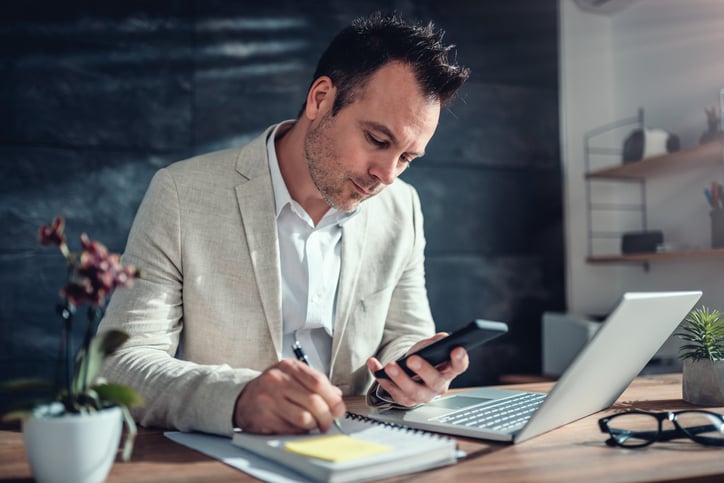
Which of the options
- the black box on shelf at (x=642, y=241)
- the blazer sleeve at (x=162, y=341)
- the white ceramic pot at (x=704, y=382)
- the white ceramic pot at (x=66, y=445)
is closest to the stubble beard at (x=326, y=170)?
the blazer sleeve at (x=162, y=341)

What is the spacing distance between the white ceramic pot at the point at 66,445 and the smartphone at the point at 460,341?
49 centimetres

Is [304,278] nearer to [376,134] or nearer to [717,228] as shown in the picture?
[376,134]

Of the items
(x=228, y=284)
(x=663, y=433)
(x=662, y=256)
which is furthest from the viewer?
(x=662, y=256)

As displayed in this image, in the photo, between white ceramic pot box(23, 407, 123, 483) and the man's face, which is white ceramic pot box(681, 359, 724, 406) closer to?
the man's face

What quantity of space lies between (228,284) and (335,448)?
0.73 m

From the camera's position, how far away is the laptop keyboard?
1036 mm

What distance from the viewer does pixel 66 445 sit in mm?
715

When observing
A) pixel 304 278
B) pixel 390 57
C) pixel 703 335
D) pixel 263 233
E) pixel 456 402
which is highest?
pixel 390 57

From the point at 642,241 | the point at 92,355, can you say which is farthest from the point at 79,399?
the point at 642,241

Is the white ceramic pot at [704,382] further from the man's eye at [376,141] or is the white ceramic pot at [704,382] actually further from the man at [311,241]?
the man's eye at [376,141]

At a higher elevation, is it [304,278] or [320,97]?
[320,97]

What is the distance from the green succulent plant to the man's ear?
2.95ft

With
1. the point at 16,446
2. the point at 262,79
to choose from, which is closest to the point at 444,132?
the point at 262,79

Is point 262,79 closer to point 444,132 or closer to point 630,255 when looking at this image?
point 444,132
